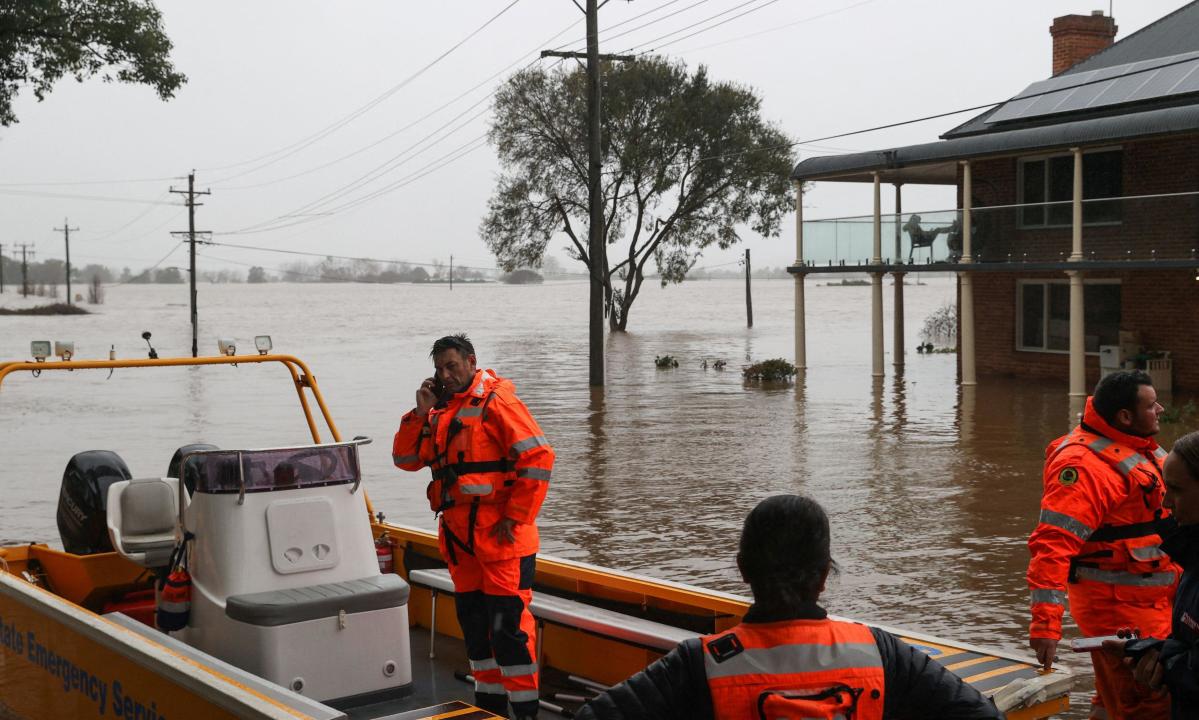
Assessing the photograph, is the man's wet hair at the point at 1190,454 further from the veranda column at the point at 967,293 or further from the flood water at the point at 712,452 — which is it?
the veranda column at the point at 967,293

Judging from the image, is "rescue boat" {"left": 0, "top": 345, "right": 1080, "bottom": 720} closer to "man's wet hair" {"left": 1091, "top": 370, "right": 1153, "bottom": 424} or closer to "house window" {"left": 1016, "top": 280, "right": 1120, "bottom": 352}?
"man's wet hair" {"left": 1091, "top": 370, "right": 1153, "bottom": 424}

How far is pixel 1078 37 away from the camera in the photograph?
32.7 m

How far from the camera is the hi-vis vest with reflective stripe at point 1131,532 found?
15.0ft

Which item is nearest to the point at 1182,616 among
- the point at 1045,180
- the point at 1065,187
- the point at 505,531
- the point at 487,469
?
the point at 505,531

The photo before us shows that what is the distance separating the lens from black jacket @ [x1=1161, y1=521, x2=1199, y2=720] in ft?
11.1

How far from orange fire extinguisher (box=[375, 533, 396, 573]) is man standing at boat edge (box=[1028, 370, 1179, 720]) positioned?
3806 mm

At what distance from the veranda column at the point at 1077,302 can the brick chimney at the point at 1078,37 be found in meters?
9.49

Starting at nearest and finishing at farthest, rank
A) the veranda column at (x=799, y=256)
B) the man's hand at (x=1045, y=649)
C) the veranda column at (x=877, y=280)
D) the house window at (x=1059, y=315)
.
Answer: the man's hand at (x=1045, y=649) < the house window at (x=1059, y=315) < the veranda column at (x=877, y=280) < the veranda column at (x=799, y=256)

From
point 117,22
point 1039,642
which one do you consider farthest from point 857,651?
point 117,22

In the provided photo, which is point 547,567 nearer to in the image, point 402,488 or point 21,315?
point 402,488

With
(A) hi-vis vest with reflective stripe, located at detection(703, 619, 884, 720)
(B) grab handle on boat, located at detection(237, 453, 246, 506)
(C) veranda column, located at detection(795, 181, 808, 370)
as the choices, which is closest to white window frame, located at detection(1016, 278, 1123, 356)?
(C) veranda column, located at detection(795, 181, 808, 370)

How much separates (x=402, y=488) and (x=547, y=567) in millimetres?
10349

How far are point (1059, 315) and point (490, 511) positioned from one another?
2482 centimetres

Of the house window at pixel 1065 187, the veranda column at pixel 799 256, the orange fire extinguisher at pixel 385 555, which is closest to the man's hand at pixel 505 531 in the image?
the orange fire extinguisher at pixel 385 555
